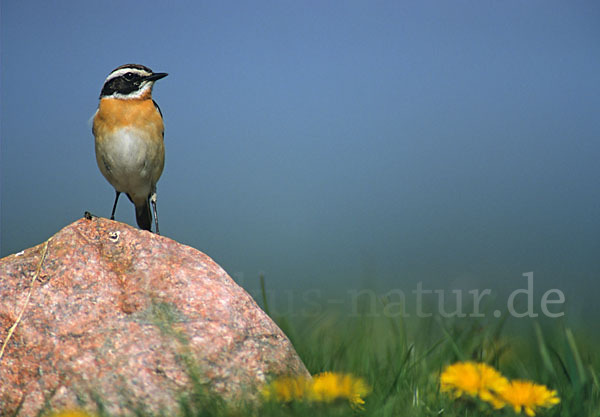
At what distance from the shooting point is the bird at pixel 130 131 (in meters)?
5.97

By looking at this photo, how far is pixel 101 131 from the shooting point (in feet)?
19.8

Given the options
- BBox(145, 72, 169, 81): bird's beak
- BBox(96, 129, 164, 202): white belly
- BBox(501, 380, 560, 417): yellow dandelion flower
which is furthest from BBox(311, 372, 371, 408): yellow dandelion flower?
BBox(145, 72, 169, 81): bird's beak

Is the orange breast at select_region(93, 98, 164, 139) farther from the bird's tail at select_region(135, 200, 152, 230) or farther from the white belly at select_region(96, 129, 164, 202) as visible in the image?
the bird's tail at select_region(135, 200, 152, 230)

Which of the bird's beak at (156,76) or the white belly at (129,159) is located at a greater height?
the bird's beak at (156,76)

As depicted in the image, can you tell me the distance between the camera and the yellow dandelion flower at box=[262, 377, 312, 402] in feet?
10.5

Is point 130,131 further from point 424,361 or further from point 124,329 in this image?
point 424,361

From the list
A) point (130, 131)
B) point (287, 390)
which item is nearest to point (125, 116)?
point (130, 131)

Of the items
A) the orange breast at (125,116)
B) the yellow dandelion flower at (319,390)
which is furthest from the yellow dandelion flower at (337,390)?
the orange breast at (125,116)

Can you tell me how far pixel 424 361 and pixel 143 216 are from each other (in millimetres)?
4135

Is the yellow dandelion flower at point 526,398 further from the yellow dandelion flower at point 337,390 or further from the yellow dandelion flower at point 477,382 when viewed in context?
the yellow dandelion flower at point 337,390

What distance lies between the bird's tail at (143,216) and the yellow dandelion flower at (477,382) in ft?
15.6

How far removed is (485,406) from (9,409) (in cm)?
273

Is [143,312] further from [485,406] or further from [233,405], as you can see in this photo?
[485,406]

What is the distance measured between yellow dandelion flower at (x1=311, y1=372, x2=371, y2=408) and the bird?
3585 millimetres
